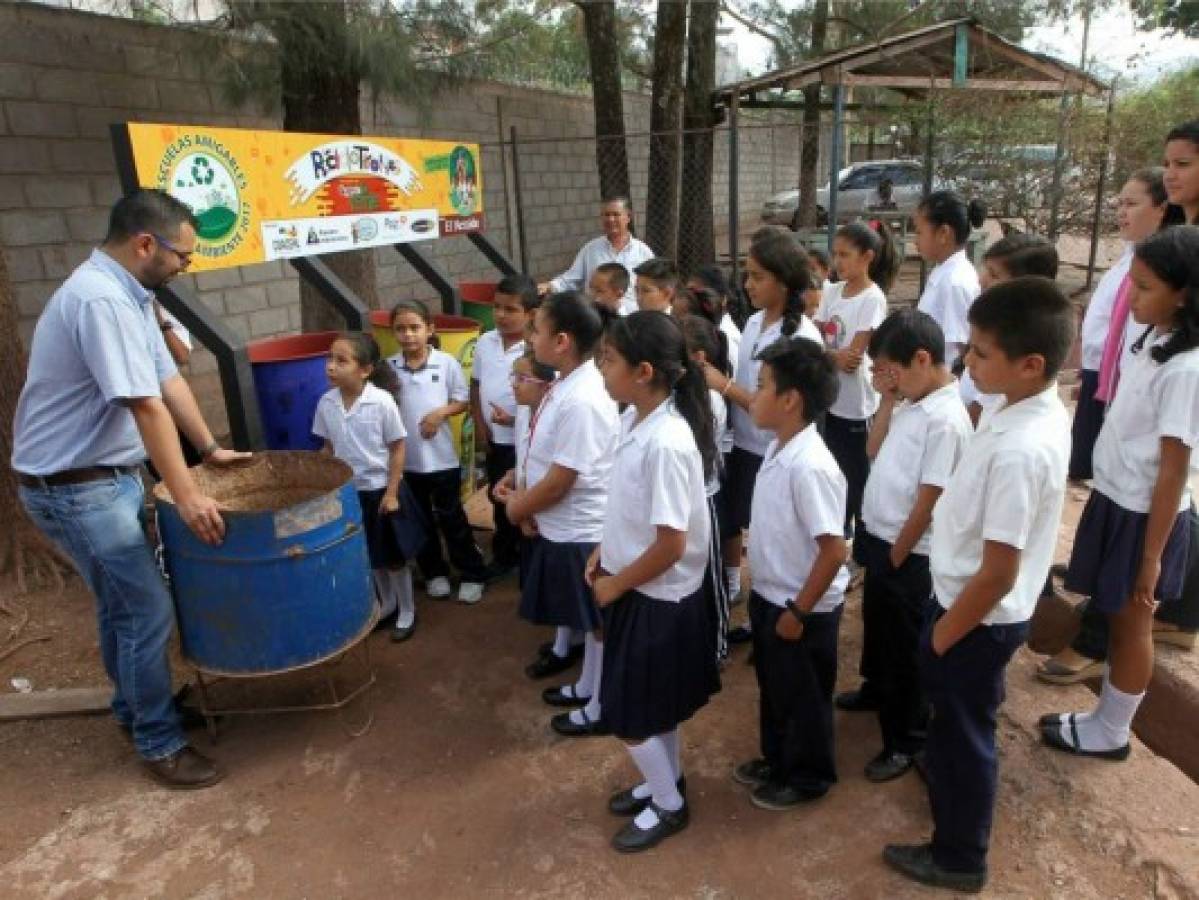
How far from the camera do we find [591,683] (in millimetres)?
2994

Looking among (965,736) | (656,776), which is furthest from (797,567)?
(656,776)

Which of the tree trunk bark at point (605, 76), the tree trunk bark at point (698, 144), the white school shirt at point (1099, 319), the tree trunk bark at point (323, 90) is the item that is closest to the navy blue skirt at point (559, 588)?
the white school shirt at point (1099, 319)

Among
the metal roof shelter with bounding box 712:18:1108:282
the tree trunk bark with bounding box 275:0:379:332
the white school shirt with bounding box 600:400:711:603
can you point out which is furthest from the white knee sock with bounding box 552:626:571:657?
the metal roof shelter with bounding box 712:18:1108:282

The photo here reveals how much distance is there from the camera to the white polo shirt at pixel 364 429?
131 inches

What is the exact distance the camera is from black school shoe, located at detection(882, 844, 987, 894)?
82.4 inches

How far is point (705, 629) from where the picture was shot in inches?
90.6

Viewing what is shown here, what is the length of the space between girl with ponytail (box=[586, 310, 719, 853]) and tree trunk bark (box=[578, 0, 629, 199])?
633 centimetres

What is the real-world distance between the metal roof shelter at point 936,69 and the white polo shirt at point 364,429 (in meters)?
5.18

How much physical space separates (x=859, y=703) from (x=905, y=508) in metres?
0.87

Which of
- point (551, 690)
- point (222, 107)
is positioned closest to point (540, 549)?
point (551, 690)

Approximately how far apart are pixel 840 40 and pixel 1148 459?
16.8 m

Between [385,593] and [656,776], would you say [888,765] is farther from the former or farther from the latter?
[385,593]

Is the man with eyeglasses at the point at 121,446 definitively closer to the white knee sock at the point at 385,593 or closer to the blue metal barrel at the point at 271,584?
the blue metal barrel at the point at 271,584

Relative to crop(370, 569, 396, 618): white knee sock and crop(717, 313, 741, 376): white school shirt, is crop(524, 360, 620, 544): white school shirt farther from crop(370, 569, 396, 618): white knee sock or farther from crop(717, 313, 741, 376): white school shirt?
crop(370, 569, 396, 618): white knee sock
